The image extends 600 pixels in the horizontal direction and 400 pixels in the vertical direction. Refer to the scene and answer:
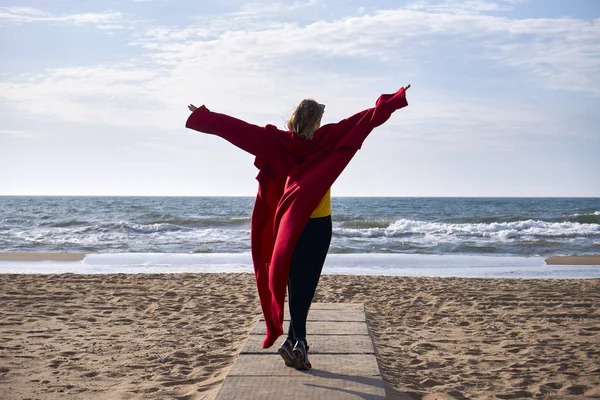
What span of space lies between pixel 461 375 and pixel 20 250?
15.5 m

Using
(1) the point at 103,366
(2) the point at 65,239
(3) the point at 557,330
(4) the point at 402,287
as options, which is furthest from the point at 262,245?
(2) the point at 65,239

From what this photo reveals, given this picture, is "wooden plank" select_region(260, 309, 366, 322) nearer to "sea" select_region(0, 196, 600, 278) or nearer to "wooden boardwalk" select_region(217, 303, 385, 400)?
"wooden boardwalk" select_region(217, 303, 385, 400)

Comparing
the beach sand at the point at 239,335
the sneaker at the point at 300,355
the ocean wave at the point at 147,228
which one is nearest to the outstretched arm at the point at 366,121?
the sneaker at the point at 300,355

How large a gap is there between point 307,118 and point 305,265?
0.90m

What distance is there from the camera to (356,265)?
1333 centimetres

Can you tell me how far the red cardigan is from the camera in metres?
3.69

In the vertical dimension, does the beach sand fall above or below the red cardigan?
below

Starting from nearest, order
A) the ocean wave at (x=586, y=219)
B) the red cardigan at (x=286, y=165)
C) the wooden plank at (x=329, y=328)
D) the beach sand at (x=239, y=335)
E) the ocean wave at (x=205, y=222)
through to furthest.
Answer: the red cardigan at (x=286, y=165) → the beach sand at (x=239, y=335) → the wooden plank at (x=329, y=328) → the ocean wave at (x=205, y=222) → the ocean wave at (x=586, y=219)

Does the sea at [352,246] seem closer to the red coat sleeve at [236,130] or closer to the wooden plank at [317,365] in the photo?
the wooden plank at [317,365]

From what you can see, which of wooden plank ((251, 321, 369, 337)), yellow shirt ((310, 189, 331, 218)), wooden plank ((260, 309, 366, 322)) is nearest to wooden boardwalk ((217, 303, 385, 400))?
wooden plank ((251, 321, 369, 337))

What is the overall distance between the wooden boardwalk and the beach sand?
0.36 m

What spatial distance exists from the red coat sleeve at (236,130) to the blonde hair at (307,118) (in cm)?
15

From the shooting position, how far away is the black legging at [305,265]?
3758 millimetres

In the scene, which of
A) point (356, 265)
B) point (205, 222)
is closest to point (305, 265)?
point (356, 265)
